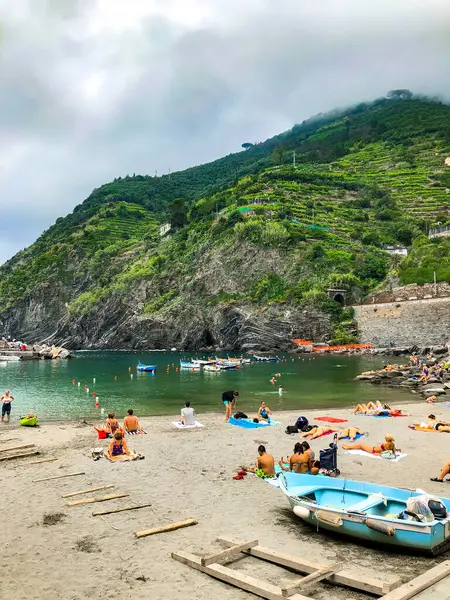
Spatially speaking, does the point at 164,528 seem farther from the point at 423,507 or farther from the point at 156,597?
the point at 423,507

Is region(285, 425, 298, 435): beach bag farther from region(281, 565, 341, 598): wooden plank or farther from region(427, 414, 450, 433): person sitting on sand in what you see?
region(281, 565, 341, 598): wooden plank

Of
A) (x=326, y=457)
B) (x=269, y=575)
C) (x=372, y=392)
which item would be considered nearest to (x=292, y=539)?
(x=269, y=575)

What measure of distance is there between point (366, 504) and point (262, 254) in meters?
92.3

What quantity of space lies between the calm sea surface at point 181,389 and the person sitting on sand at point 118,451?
13.3m

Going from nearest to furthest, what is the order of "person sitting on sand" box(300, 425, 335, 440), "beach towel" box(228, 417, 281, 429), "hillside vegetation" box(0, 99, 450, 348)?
1. "person sitting on sand" box(300, 425, 335, 440)
2. "beach towel" box(228, 417, 281, 429)
3. "hillside vegetation" box(0, 99, 450, 348)

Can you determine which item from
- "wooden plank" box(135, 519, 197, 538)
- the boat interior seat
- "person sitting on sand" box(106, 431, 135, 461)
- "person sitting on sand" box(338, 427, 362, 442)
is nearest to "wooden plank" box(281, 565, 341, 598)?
the boat interior seat

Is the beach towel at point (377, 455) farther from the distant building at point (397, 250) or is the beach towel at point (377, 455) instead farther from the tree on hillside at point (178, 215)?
the tree on hillside at point (178, 215)

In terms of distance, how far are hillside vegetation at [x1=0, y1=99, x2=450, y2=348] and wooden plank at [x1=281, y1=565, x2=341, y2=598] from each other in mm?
78639

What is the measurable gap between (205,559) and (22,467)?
10.6 meters

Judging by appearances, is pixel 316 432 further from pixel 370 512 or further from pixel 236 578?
pixel 236 578

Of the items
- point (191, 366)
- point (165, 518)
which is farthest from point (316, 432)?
point (191, 366)

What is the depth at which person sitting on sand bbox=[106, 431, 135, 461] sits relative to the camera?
17406mm

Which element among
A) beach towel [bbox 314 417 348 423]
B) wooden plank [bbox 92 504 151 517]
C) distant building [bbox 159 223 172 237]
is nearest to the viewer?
wooden plank [bbox 92 504 151 517]

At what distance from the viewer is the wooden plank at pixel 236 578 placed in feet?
24.4
